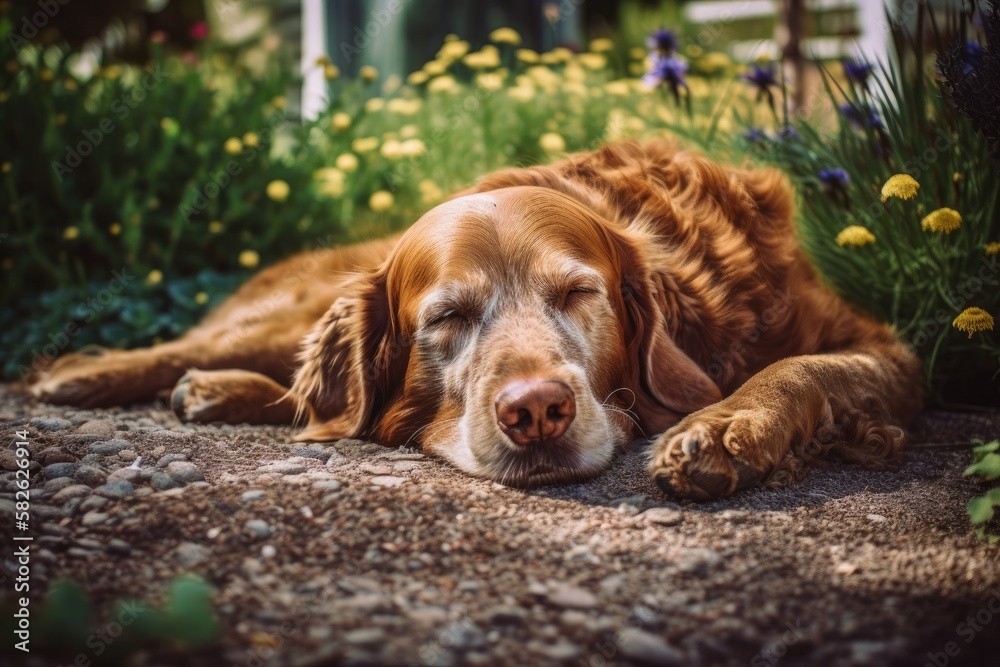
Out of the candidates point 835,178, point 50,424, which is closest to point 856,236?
point 835,178

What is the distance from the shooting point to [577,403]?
2.46 m

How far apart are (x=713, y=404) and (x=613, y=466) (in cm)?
37

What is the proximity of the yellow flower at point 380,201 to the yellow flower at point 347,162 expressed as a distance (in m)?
0.24

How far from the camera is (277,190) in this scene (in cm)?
482

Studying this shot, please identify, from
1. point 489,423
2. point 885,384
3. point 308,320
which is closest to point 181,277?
point 308,320

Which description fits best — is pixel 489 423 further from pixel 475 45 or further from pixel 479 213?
pixel 475 45

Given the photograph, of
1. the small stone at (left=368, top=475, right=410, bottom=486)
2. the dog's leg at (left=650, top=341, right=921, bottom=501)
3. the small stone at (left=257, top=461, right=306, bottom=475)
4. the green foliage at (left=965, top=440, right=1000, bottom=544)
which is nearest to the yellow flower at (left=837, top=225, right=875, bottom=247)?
the dog's leg at (left=650, top=341, right=921, bottom=501)

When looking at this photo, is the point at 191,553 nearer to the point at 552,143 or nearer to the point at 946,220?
the point at 946,220

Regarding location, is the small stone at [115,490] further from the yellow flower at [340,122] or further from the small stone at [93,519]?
the yellow flower at [340,122]

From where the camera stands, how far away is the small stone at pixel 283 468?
248 cm

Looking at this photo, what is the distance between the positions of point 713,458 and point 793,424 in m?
0.42

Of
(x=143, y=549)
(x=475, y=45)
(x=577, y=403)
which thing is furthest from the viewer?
(x=475, y=45)

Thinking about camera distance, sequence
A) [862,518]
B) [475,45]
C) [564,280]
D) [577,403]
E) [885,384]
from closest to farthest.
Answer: [862,518], [577,403], [564,280], [885,384], [475,45]

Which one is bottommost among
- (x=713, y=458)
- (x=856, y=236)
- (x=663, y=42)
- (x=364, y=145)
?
(x=713, y=458)
